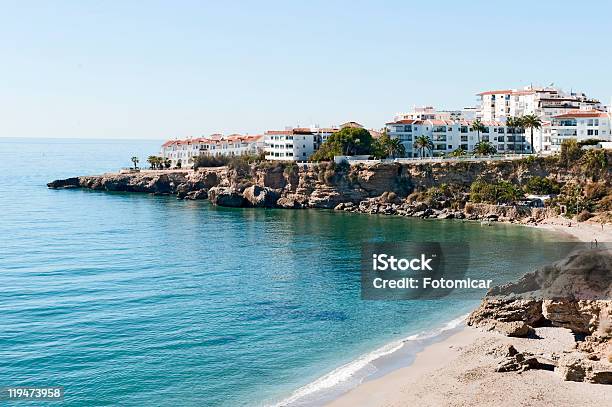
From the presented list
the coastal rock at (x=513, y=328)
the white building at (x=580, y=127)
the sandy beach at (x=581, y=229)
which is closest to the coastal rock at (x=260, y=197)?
the sandy beach at (x=581, y=229)

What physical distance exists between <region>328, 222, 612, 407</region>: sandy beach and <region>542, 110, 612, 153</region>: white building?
79.1 m

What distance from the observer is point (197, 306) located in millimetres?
50562

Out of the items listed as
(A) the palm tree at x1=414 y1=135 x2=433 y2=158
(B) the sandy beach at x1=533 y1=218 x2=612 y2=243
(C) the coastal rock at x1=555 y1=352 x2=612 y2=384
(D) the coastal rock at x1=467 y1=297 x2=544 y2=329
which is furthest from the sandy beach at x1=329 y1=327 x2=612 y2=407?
(A) the palm tree at x1=414 y1=135 x2=433 y2=158

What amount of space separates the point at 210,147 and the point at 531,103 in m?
69.9

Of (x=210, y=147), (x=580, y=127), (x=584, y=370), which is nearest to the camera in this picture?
(x=584, y=370)

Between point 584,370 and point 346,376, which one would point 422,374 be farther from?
point 584,370

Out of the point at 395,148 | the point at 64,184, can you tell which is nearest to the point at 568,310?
the point at 395,148

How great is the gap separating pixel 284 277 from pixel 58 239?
31.2 meters

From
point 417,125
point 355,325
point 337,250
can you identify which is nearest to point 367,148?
point 417,125

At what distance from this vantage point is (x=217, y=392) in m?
34.8

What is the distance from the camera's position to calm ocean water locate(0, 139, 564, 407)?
36.6m

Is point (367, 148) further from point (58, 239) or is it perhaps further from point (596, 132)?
point (58, 239)

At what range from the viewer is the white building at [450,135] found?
129 m

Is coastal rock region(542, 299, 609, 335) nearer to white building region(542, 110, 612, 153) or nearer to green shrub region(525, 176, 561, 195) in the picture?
green shrub region(525, 176, 561, 195)
